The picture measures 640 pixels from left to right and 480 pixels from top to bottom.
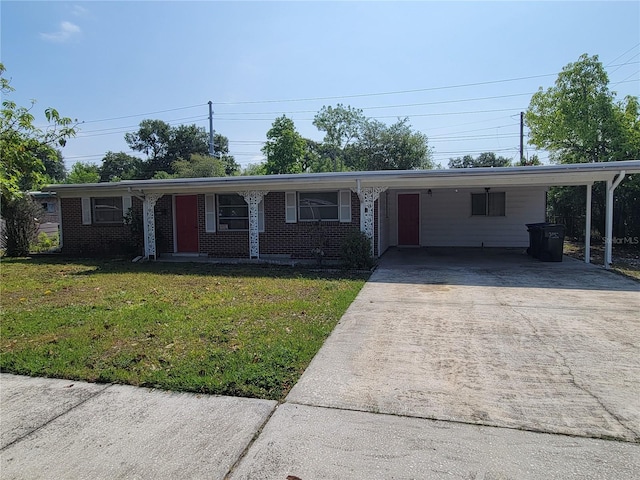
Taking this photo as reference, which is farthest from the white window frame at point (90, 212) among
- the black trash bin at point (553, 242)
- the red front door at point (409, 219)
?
the black trash bin at point (553, 242)

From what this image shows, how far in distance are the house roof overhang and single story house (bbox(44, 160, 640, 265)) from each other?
0.09 ft

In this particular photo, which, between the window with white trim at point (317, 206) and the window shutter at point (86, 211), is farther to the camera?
the window shutter at point (86, 211)

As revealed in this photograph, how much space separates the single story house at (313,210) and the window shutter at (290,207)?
30mm

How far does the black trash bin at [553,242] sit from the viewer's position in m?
11.5

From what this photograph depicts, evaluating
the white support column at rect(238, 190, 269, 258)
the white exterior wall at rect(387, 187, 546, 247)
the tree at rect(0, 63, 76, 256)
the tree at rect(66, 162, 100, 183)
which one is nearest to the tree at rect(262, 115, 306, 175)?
the tree at rect(66, 162, 100, 183)

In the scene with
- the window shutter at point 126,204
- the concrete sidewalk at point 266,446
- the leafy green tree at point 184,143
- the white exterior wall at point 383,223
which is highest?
the leafy green tree at point 184,143

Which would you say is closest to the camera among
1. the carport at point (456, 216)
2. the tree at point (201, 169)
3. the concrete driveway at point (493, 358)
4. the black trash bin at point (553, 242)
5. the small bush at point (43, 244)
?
the concrete driveway at point (493, 358)

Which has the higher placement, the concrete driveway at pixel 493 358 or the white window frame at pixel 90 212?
the white window frame at pixel 90 212

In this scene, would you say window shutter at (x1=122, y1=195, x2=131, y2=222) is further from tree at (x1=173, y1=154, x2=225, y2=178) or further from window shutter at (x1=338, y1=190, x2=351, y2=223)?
tree at (x1=173, y1=154, x2=225, y2=178)

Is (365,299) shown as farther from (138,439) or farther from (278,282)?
(138,439)

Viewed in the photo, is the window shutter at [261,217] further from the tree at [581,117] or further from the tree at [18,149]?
the tree at [581,117]

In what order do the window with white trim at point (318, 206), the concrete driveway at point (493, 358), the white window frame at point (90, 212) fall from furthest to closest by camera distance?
the white window frame at point (90, 212) < the window with white trim at point (318, 206) < the concrete driveway at point (493, 358)

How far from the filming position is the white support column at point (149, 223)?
43.0 ft

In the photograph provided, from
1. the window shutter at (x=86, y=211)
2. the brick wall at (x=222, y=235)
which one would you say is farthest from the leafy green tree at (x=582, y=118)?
the window shutter at (x=86, y=211)
